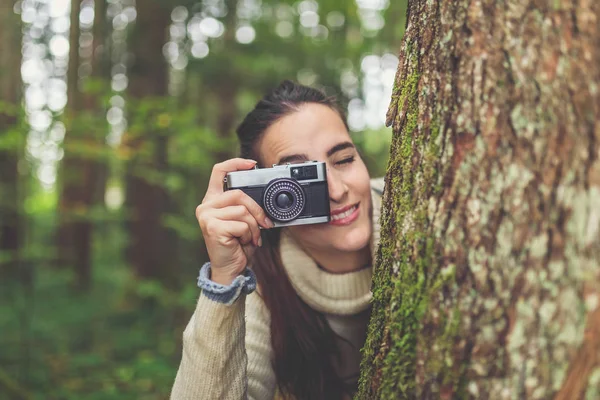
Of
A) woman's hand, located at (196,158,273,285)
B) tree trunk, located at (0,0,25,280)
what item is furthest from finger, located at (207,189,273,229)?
tree trunk, located at (0,0,25,280)

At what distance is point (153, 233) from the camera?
22.2ft

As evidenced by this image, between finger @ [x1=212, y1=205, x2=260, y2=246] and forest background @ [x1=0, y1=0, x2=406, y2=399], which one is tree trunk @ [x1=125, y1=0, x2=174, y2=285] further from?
finger @ [x1=212, y1=205, x2=260, y2=246]

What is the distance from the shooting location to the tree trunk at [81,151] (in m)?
3.80

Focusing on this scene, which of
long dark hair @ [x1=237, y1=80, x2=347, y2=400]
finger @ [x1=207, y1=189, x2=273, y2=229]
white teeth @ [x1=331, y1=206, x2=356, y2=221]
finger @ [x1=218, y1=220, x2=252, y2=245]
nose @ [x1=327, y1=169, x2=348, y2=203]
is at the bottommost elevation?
long dark hair @ [x1=237, y1=80, x2=347, y2=400]

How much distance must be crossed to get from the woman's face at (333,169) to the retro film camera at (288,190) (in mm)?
117

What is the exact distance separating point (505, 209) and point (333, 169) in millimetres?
1120

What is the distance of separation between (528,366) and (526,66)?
1.81 ft

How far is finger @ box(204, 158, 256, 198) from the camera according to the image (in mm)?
1916

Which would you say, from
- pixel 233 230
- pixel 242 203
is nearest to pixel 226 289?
pixel 233 230

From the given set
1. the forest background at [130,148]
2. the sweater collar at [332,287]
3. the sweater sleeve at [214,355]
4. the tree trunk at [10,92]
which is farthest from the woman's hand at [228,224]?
the tree trunk at [10,92]

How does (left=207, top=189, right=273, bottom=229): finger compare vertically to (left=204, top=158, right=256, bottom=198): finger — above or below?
below

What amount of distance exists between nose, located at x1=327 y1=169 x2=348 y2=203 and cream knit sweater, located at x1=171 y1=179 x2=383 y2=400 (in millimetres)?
172

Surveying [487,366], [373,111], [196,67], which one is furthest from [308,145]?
[373,111]

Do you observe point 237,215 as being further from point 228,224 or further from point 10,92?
point 10,92
